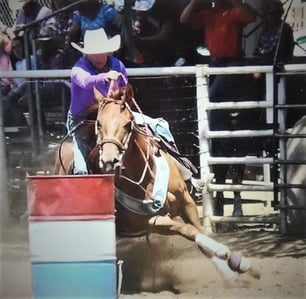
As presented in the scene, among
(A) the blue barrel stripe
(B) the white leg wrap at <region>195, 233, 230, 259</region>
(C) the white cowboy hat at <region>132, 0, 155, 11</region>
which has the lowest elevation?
(A) the blue barrel stripe

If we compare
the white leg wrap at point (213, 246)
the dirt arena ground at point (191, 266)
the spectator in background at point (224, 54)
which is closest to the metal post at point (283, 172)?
the dirt arena ground at point (191, 266)

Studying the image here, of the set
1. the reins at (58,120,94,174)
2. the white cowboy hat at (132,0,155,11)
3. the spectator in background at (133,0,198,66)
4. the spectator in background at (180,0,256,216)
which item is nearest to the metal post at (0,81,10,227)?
the reins at (58,120,94,174)

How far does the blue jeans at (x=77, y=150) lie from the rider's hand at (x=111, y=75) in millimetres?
357

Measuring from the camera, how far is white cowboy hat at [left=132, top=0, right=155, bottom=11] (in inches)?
213

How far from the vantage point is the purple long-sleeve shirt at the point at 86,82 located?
5418 mm

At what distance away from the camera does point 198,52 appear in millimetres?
5438

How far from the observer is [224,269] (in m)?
5.54

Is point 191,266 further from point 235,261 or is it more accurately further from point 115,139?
point 115,139

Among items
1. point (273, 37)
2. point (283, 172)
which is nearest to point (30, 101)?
point (273, 37)

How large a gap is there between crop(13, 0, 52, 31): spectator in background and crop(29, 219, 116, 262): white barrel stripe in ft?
4.72

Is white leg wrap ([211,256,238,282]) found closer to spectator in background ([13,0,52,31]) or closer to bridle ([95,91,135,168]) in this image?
bridle ([95,91,135,168])

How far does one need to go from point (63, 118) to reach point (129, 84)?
1.78 ft

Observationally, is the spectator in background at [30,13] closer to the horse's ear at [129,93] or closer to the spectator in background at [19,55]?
the spectator in background at [19,55]

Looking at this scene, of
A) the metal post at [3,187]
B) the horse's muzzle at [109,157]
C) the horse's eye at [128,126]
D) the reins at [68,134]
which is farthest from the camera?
the metal post at [3,187]
